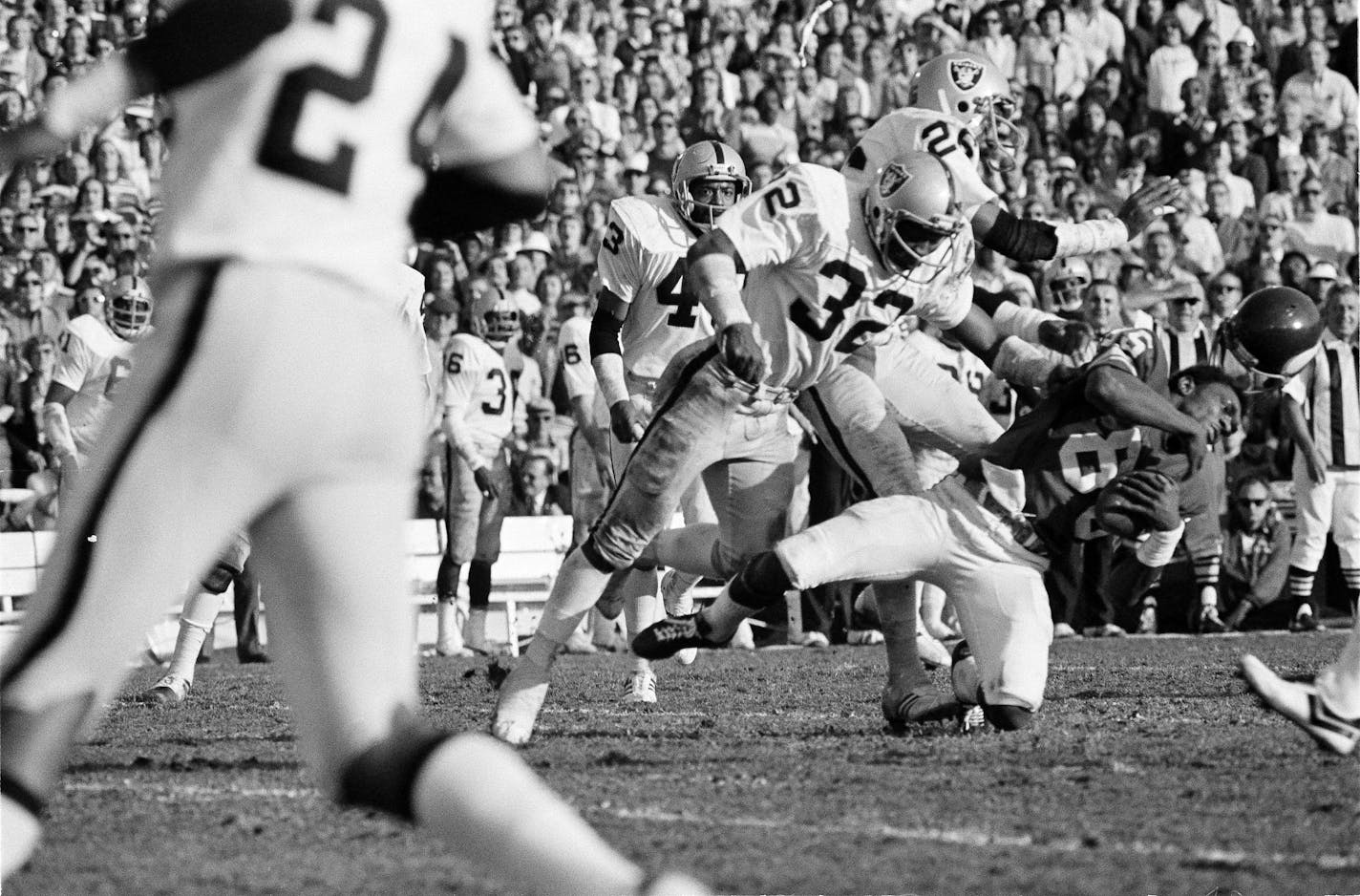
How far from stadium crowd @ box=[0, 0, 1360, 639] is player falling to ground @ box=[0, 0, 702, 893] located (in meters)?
7.58

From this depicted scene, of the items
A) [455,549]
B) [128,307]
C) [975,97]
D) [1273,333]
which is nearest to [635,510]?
[1273,333]

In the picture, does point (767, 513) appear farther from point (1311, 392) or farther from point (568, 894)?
point (1311, 392)

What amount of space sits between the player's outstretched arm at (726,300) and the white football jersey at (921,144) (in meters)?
1.09

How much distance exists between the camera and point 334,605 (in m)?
2.83

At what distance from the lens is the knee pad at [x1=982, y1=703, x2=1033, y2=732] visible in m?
5.68

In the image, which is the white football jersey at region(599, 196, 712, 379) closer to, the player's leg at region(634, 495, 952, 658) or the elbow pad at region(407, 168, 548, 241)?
the player's leg at region(634, 495, 952, 658)

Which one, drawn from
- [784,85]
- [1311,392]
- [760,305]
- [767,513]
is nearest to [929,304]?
[760,305]

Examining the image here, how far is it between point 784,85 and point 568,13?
175cm

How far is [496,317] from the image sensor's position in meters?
11.4

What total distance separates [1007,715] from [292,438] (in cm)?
336

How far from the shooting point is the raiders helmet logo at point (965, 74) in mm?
7492

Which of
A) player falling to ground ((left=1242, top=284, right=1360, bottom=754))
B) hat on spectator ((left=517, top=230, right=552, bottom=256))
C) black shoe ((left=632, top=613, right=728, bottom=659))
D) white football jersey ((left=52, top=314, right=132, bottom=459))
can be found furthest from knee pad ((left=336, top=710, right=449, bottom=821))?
hat on spectator ((left=517, top=230, right=552, bottom=256))

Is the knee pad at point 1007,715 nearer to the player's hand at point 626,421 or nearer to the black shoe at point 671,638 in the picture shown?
the black shoe at point 671,638

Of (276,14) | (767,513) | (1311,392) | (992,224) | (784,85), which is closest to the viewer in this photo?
(276,14)
